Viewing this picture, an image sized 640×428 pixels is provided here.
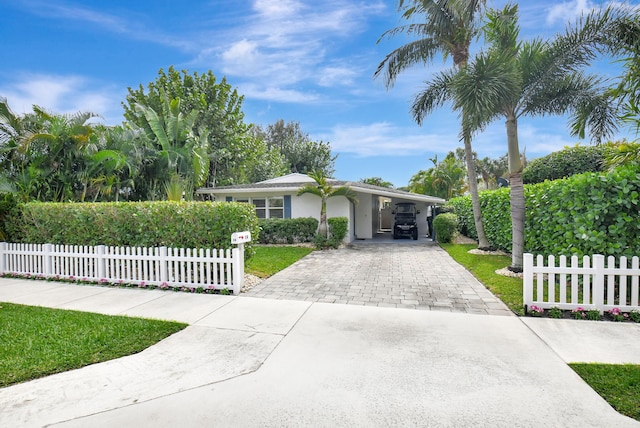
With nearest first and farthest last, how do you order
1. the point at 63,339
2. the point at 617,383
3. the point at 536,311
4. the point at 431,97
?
the point at 617,383
the point at 63,339
the point at 536,311
the point at 431,97

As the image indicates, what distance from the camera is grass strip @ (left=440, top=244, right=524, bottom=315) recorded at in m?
5.41

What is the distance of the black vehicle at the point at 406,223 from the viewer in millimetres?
16766

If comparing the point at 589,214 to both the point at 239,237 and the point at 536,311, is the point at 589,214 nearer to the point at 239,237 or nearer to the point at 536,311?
the point at 536,311

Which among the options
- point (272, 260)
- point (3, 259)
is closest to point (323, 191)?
point (272, 260)

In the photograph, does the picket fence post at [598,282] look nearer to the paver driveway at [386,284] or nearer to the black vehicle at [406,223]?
the paver driveway at [386,284]

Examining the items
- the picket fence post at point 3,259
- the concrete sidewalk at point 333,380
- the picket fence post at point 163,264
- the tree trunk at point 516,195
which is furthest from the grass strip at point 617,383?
the picket fence post at point 3,259

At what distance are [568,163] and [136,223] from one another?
15154 mm

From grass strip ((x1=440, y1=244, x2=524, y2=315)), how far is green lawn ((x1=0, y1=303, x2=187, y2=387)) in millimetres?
5454

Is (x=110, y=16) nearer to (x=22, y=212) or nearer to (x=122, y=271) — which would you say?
(x=22, y=212)

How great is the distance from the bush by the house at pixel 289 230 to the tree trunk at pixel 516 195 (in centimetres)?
791

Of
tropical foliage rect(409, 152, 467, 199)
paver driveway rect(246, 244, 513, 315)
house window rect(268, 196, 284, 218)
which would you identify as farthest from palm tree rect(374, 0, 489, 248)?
tropical foliage rect(409, 152, 467, 199)

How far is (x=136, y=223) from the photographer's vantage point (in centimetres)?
708

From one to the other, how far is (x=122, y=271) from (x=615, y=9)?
11621mm

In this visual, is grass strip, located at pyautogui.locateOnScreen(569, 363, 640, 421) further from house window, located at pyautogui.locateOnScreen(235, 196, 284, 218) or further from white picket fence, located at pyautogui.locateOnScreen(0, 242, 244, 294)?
house window, located at pyautogui.locateOnScreen(235, 196, 284, 218)
